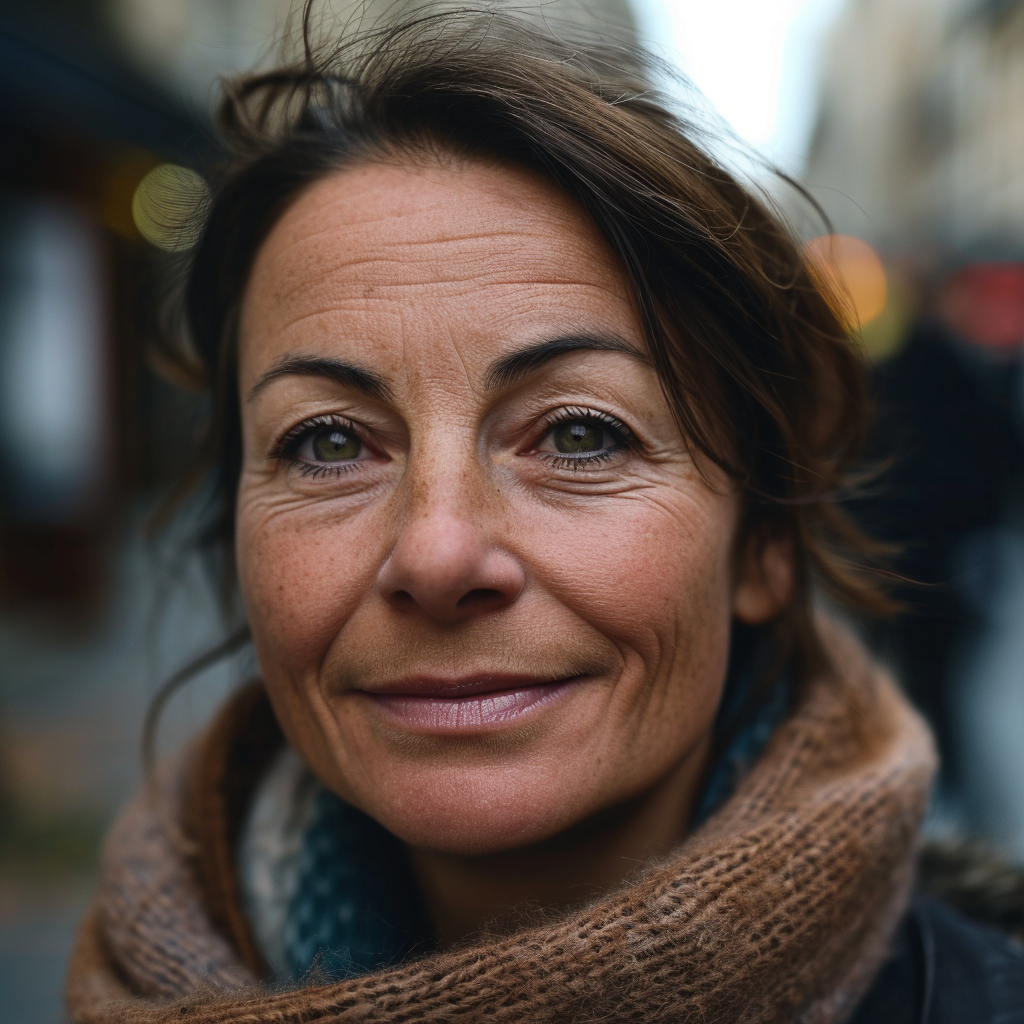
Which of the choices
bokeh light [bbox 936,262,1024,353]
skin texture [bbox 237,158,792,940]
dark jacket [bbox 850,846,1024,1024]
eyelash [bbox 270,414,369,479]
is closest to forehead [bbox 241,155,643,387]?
skin texture [bbox 237,158,792,940]

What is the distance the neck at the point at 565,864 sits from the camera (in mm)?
1572

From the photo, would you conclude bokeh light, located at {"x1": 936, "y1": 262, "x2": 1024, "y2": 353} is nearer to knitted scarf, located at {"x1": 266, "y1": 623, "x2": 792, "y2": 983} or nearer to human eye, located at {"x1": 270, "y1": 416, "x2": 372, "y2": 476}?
knitted scarf, located at {"x1": 266, "y1": 623, "x2": 792, "y2": 983}

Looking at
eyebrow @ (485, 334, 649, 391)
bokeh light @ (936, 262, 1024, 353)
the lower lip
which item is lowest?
bokeh light @ (936, 262, 1024, 353)

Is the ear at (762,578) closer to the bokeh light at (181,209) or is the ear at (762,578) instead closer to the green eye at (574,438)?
the green eye at (574,438)

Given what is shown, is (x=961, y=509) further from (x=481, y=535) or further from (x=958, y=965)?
(x=481, y=535)

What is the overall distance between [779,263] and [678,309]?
0.31 metres

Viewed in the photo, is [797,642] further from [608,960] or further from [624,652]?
[608,960]

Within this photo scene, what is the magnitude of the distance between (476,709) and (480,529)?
0.27 m

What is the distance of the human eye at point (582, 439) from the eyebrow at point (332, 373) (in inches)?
10.4

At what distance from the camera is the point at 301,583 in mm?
1478

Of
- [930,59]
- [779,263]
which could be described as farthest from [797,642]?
[930,59]

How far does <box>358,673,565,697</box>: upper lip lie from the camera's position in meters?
1.38

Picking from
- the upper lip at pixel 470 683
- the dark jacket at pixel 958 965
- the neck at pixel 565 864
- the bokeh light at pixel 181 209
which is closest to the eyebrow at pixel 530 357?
the upper lip at pixel 470 683

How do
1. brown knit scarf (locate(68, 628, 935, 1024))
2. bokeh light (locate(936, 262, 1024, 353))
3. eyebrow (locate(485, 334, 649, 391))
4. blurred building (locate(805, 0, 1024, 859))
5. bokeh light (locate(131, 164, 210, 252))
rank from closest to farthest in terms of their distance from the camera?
1. brown knit scarf (locate(68, 628, 935, 1024))
2. eyebrow (locate(485, 334, 649, 391))
3. bokeh light (locate(131, 164, 210, 252))
4. blurred building (locate(805, 0, 1024, 859))
5. bokeh light (locate(936, 262, 1024, 353))
